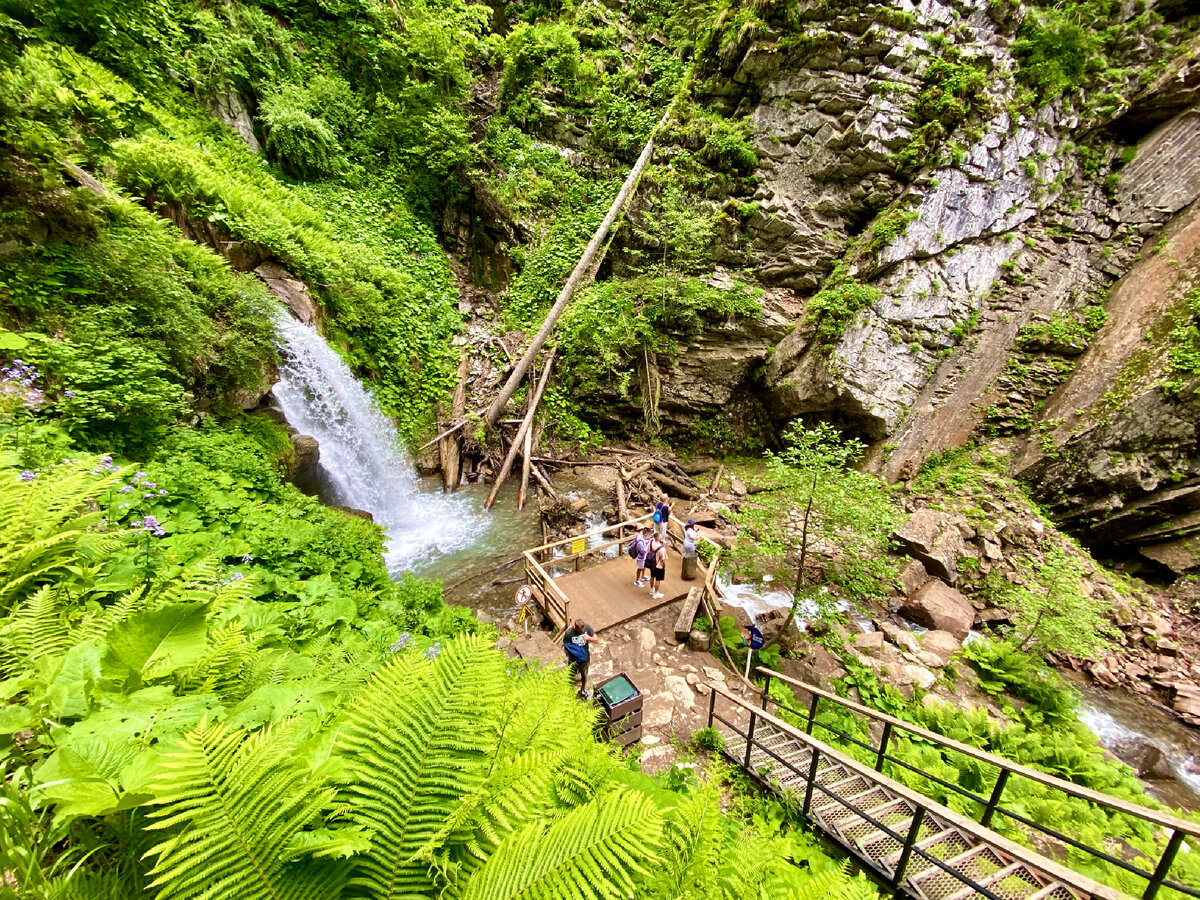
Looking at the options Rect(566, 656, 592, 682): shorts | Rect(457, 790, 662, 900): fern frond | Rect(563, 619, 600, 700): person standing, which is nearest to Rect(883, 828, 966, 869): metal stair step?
Rect(563, 619, 600, 700): person standing

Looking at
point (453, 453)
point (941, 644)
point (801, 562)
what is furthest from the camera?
point (453, 453)

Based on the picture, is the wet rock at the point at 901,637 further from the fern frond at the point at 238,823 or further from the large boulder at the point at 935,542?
the fern frond at the point at 238,823

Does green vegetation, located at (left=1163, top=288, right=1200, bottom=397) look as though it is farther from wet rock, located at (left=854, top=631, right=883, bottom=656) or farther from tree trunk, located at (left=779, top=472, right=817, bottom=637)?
tree trunk, located at (left=779, top=472, right=817, bottom=637)

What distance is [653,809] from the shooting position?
5.10ft

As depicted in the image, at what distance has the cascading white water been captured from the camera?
9172 mm

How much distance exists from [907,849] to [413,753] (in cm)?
418

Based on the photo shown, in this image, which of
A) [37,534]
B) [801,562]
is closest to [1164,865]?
[801,562]

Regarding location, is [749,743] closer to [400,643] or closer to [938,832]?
[938,832]

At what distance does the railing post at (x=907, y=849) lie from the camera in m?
3.32

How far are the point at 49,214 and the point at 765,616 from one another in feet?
39.9

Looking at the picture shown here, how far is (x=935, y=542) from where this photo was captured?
1045 cm

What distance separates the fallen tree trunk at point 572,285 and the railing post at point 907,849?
11209 mm

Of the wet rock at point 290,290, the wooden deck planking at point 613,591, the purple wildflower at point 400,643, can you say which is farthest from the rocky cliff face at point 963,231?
the purple wildflower at point 400,643

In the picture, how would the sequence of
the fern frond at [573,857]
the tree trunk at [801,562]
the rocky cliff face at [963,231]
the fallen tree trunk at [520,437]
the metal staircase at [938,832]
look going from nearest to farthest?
the fern frond at [573,857] → the metal staircase at [938,832] → the tree trunk at [801,562] → the fallen tree trunk at [520,437] → the rocky cliff face at [963,231]
